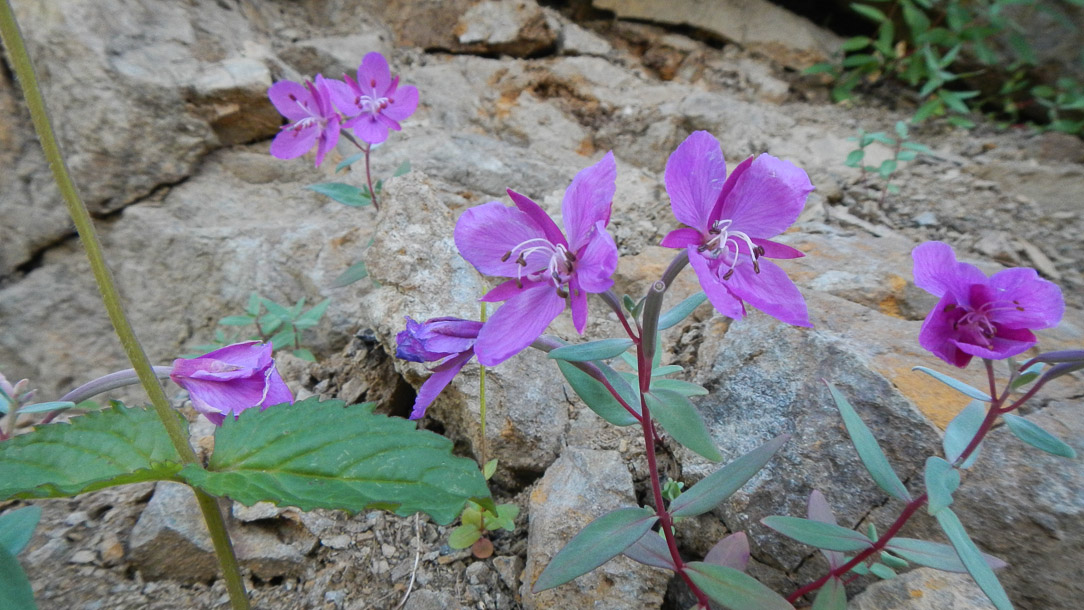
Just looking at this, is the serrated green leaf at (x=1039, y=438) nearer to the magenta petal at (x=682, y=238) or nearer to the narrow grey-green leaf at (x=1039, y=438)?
the narrow grey-green leaf at (x=1039, y=438)

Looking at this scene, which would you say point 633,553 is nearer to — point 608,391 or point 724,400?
point 608,391

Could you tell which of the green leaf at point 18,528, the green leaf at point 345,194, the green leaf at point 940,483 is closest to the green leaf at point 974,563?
the green leaf at point 940,483

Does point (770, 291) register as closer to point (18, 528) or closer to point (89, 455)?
point (89, 455)

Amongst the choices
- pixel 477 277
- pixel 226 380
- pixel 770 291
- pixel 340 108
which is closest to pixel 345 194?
pixel 340 108

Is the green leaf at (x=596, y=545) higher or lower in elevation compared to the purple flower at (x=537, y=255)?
lower

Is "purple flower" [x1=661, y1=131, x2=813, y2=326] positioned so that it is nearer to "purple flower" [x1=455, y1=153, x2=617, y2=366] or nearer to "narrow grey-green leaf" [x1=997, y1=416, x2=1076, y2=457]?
"purple flower" [x1=455, y1=153, x2=617, y2=366]

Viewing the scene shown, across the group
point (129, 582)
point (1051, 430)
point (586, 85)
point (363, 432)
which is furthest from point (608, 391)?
point (586, 85)
